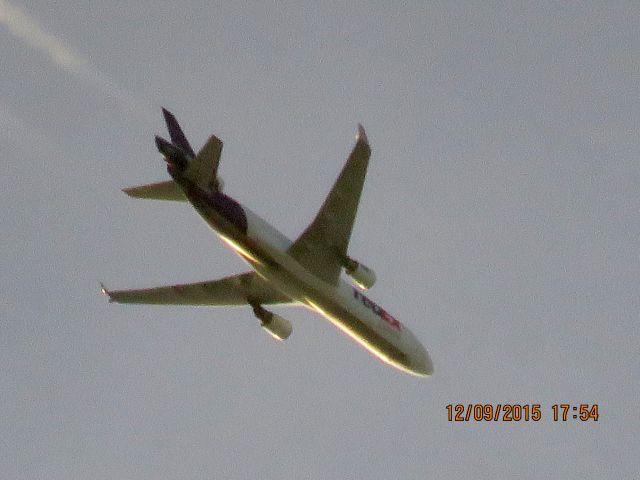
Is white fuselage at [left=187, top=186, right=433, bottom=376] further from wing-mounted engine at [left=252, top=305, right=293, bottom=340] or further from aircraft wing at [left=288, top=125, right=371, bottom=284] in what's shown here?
wing-mounted engine at [left=252, top=305, right=293, bottom=340]

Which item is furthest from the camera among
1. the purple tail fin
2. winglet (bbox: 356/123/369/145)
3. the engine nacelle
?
the engine nacelle

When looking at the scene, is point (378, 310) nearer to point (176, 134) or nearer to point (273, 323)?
point (273, 323)

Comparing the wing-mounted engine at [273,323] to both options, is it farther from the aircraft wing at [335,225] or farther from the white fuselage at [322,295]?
the aircraft wing at [335,225]

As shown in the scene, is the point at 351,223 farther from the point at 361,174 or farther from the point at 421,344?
the point at 421,344

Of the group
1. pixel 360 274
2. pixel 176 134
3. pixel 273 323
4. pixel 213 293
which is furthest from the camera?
pixel 213 293

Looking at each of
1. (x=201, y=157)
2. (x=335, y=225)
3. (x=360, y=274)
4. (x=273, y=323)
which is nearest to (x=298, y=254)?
(x=335, y=225)

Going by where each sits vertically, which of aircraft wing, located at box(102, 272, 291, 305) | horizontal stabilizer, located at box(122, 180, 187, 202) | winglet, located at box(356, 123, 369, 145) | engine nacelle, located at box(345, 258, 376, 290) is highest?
winglet, located at box(356, 123, 369, 145)

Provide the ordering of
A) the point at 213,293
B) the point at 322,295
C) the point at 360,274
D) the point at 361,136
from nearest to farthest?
the point at 361,136 < the point at 360,274 < the point at 322,295 < the point at 213,293

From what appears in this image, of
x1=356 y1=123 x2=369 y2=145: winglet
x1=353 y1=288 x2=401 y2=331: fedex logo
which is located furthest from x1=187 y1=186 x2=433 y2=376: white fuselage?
x1=356 y1=123 x2=369 y2=145: winglet
